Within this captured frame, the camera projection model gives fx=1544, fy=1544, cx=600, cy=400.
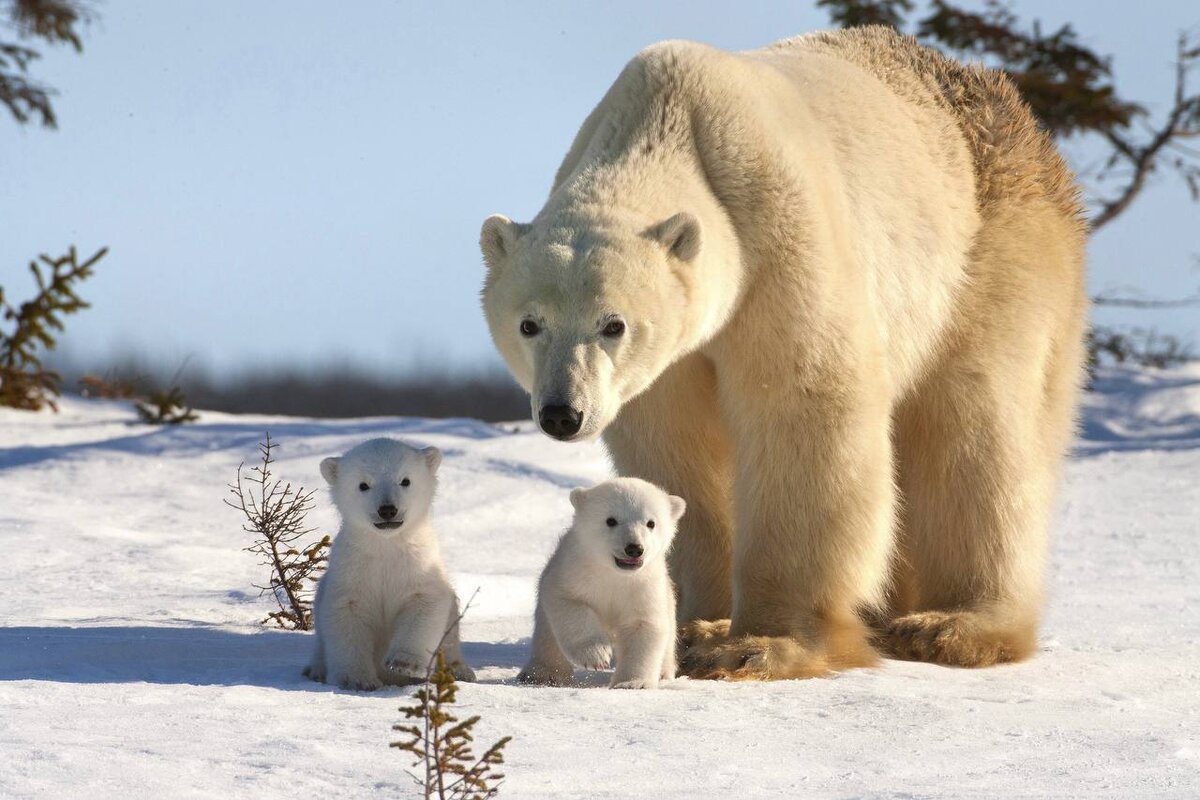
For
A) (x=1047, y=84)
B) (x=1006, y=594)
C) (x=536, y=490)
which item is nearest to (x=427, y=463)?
(x=1006, y=594)

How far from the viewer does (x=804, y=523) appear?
4.74 m

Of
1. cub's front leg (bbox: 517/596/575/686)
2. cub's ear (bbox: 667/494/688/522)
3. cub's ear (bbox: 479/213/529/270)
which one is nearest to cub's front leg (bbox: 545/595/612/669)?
cub's front leg (bbox: 517/596/575/686)

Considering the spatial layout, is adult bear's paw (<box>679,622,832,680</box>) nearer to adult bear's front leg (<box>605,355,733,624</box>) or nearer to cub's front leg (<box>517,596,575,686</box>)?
cub's front leg (<box>517,596,575,686</box>)

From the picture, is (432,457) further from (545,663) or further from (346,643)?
(545,663)

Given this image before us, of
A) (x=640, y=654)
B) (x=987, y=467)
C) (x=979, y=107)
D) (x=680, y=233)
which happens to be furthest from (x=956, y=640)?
(x=979, y=107)

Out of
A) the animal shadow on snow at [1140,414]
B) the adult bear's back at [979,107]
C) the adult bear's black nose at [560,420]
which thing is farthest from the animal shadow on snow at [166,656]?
the animal shadow on snow at [1140,414]

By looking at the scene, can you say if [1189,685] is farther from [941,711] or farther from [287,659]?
[287,659]

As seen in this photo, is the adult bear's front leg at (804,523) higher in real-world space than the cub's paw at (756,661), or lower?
higher

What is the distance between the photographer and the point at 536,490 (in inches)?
333

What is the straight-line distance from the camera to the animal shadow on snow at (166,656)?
12.9ft

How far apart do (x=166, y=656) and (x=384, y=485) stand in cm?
84

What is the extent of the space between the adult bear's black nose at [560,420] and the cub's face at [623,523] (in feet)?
1.11

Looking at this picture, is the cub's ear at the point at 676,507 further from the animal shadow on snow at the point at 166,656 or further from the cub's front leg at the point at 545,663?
the animal shadow on snow at the point at 166,656

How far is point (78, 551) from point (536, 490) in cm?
274
